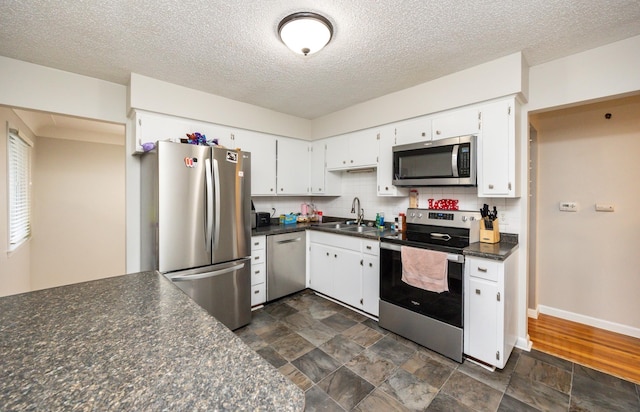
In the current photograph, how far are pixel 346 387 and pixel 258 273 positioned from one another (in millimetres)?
1660

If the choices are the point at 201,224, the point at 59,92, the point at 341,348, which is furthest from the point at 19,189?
the point at 341,348

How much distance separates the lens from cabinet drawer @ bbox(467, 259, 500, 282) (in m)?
2.05

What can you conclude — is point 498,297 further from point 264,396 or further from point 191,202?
point 191,202

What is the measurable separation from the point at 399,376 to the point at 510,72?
2620 mm

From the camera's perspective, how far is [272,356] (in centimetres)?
228

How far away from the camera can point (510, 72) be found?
2.24m

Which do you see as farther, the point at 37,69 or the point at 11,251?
the point at 11,251

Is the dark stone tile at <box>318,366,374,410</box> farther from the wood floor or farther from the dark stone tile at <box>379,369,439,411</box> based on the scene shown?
the wood floor

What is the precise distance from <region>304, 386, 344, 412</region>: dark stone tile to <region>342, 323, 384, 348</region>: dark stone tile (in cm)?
70

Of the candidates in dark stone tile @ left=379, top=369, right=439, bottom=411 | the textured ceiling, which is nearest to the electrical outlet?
the textured ceiling

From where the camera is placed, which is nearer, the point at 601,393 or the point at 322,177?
the point at 601,393

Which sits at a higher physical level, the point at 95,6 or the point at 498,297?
the point at 95,6

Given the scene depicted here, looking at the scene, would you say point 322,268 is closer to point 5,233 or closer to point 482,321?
point 482,321

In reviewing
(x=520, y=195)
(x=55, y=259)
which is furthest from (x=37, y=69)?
(x=520, y=195)
